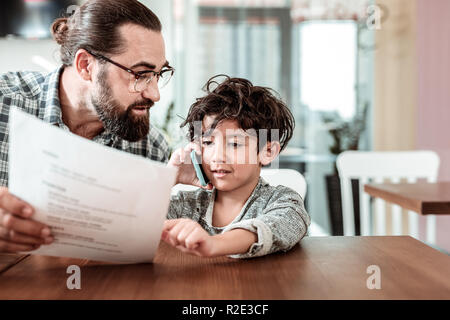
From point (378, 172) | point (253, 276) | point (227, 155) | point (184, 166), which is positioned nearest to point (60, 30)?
point (184, 166)

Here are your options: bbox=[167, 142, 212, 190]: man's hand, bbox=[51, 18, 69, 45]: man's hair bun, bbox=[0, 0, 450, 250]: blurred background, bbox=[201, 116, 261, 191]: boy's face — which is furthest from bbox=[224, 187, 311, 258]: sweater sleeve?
bbox=[0, 0, 450, 250]: blurred background

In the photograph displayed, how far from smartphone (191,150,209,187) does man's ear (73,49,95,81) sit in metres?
0.60

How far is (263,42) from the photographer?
11.4 ft

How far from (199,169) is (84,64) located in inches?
26.3

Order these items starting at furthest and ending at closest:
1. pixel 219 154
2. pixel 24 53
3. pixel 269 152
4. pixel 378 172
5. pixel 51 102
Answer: pixel 24 53, pixel 378 172, pixel 51 102, pixel 269 152, pixel 219 154

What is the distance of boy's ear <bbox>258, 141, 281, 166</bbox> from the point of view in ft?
3.57

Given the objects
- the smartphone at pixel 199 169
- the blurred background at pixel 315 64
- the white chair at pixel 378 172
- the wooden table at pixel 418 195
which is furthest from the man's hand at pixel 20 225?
the blurred background at pixel 315 64

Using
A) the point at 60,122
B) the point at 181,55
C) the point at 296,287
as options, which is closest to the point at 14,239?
the point at 296,287

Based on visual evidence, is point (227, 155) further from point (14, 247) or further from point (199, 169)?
point (14, 247)

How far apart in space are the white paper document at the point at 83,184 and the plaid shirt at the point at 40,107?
82 centimetres

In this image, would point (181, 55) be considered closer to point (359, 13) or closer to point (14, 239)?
point (359, 13)

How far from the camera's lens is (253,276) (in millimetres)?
638

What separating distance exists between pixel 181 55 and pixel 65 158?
2.97 meters
